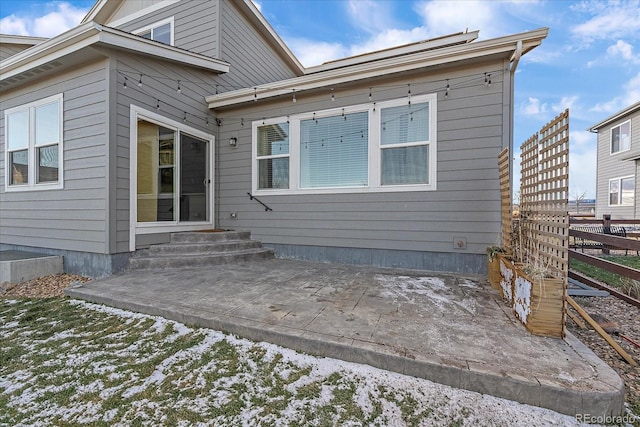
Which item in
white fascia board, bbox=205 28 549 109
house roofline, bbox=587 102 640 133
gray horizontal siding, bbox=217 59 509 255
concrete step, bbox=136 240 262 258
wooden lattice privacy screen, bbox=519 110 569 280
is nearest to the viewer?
wooden lattice privacy screen, bbox=519 110 569 280

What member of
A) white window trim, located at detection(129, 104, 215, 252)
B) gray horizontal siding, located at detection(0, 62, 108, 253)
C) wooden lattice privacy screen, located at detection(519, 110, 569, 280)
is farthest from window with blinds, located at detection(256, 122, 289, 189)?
wooden lattice privacy screen, located at detection(519, 110, 569, 280)

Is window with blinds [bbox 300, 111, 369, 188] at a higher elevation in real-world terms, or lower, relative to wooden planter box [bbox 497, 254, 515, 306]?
higher

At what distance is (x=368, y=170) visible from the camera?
4879mm

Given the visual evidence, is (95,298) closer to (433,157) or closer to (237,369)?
(237,369)

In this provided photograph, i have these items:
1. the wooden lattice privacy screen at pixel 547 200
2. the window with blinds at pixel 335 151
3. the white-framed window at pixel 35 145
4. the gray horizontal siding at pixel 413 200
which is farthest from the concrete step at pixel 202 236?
the wooden lattice privacy screen at pixel 547 200

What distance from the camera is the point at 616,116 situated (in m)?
12.6

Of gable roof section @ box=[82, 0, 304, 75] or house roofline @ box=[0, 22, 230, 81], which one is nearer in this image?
house roofline @ box=[0, 22, 230, 81]

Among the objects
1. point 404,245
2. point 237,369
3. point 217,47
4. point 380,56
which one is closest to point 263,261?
point 404,245

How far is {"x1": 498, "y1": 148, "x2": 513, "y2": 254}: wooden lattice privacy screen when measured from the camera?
356 cm

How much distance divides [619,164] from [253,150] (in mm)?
16358

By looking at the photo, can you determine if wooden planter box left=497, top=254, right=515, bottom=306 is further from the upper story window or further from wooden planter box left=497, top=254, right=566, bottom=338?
the upper story window

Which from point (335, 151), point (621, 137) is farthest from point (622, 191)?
point (335, 151)

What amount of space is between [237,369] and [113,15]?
9.56 meters

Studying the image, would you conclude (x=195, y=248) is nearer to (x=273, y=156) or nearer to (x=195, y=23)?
(x=273, y=156)
